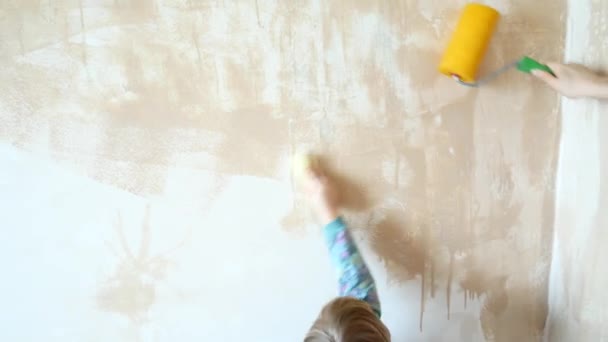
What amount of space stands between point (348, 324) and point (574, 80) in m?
0.63

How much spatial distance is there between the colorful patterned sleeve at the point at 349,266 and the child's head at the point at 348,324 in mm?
66

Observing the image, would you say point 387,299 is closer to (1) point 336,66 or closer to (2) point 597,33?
(1) point 336,66

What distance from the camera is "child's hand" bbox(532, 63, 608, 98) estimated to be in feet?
3.05

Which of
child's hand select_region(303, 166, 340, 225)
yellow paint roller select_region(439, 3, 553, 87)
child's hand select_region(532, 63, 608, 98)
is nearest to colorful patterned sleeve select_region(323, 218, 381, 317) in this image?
child's hand select_region(303, 166, 340, 225)

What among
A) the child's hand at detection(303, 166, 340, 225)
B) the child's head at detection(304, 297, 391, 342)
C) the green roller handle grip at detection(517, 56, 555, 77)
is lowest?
the child's head at detection(304, 297, 391, 342)

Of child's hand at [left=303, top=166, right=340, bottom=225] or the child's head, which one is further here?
child's hand at [left=303, top=166, right=340, bottom=225]

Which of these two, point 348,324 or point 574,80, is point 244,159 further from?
point 574,80

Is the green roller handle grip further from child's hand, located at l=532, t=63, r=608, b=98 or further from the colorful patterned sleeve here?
the colorful patterned sleeve

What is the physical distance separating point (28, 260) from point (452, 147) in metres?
0.90

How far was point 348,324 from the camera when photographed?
34.9 inches

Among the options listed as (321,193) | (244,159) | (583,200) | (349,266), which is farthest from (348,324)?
(583,200)

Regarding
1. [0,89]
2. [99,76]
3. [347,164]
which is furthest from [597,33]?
[0,89]

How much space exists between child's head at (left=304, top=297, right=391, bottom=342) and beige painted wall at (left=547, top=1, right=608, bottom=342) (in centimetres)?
46

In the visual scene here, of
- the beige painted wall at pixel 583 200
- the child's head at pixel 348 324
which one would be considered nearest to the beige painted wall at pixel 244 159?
the beige painted wall at pixel 583 200
